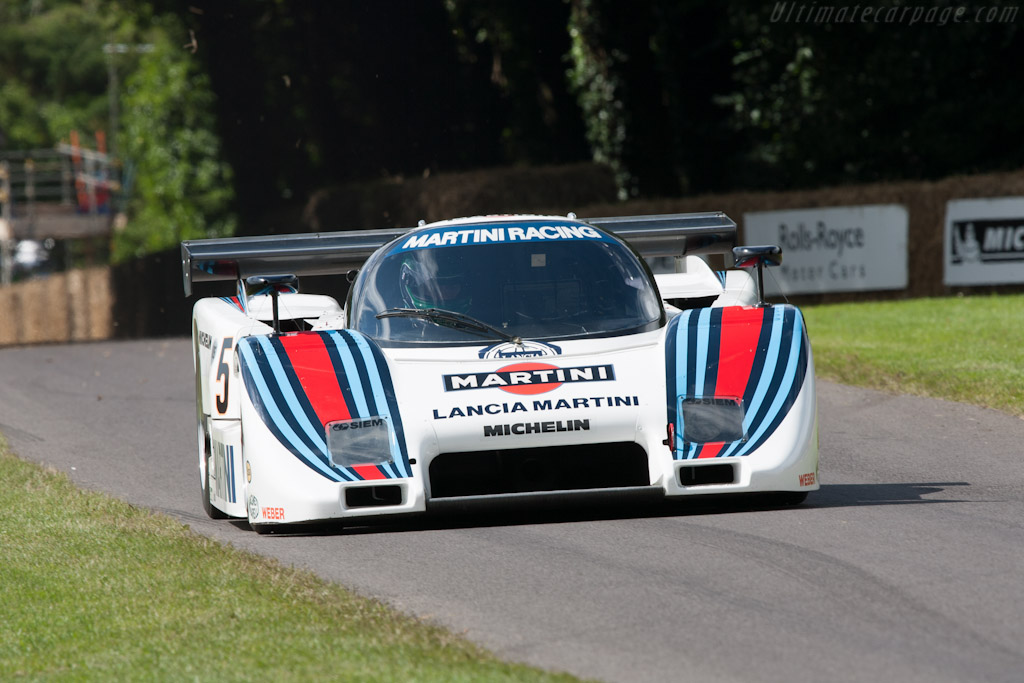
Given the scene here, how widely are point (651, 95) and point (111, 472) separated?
2175 centimetres

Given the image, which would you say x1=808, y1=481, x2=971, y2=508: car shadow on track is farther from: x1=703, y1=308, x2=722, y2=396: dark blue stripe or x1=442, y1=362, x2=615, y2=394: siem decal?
x1=442, y1=362, x2=615, y2=394: siem decal

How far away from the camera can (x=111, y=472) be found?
9.22m

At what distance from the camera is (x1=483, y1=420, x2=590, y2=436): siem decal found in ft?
20.1

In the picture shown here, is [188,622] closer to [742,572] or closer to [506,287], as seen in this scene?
[742,572]

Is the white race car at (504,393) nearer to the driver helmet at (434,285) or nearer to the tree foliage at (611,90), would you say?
the driver helmet at (434,285)

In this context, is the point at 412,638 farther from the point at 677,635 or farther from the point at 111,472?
the point at 111,472

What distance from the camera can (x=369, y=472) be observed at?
6.11 metres

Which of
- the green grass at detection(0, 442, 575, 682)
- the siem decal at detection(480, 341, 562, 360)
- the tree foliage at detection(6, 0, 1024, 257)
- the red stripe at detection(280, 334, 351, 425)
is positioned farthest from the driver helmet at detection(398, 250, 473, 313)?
the tree foliage at detection(6, 0, 1024, 257)

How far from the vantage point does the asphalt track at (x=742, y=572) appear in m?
4.26

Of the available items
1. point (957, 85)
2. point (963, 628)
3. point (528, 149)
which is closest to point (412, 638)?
point (963, 628)

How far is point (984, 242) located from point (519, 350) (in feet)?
51.9

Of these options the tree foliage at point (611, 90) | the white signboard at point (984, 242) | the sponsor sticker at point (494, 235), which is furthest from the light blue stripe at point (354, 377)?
the tree foliage at point (611, 90)

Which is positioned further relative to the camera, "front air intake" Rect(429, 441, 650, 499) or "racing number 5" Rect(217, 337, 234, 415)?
"racing number 5" Rect(217, 337, 234, 415)

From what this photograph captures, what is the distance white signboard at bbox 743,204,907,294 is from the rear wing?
12.6 m
